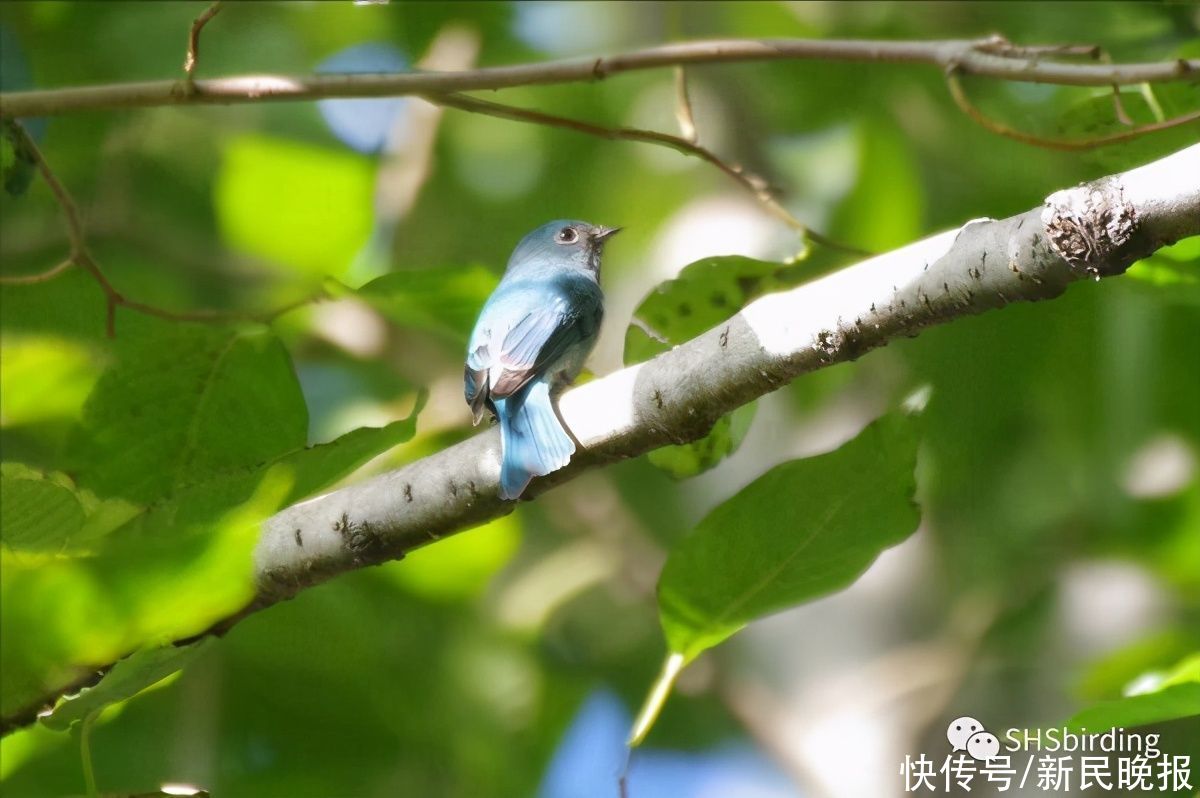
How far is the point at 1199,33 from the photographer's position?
295cm

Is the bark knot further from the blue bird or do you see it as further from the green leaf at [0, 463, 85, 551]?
the green leaf at [0, 463, 85, 551]

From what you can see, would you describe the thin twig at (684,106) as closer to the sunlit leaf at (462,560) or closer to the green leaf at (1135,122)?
the green leaf at (1135,122)

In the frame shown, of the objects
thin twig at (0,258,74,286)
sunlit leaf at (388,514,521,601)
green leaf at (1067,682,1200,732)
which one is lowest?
green leaf at (1067,682,1200,732)

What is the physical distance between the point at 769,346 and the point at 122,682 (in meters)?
0.85

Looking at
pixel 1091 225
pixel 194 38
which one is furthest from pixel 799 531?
pixel 194 38

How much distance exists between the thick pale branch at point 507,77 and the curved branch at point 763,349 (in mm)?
554

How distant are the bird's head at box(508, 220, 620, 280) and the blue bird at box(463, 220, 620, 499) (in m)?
0.02

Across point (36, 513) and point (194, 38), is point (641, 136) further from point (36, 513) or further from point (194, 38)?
point (36, 513)

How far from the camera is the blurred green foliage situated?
1.78m

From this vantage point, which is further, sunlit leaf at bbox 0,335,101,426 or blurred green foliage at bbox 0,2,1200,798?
sunlit leaf at bbox 0,335,101,426

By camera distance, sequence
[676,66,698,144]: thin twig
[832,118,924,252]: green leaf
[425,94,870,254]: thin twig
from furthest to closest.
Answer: [832,118,924,252]: green leaf → [676,66,698,144]: thin twig → [425,94,870,254]: thin twig

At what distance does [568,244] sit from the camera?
3438 mm

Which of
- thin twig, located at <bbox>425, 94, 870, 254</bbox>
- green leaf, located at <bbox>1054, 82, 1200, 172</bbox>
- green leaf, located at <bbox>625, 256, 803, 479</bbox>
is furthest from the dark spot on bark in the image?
green leaf, located at <bbox>1054, 82, 1200, 172</bbox>

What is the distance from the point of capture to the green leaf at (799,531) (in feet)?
5.25
